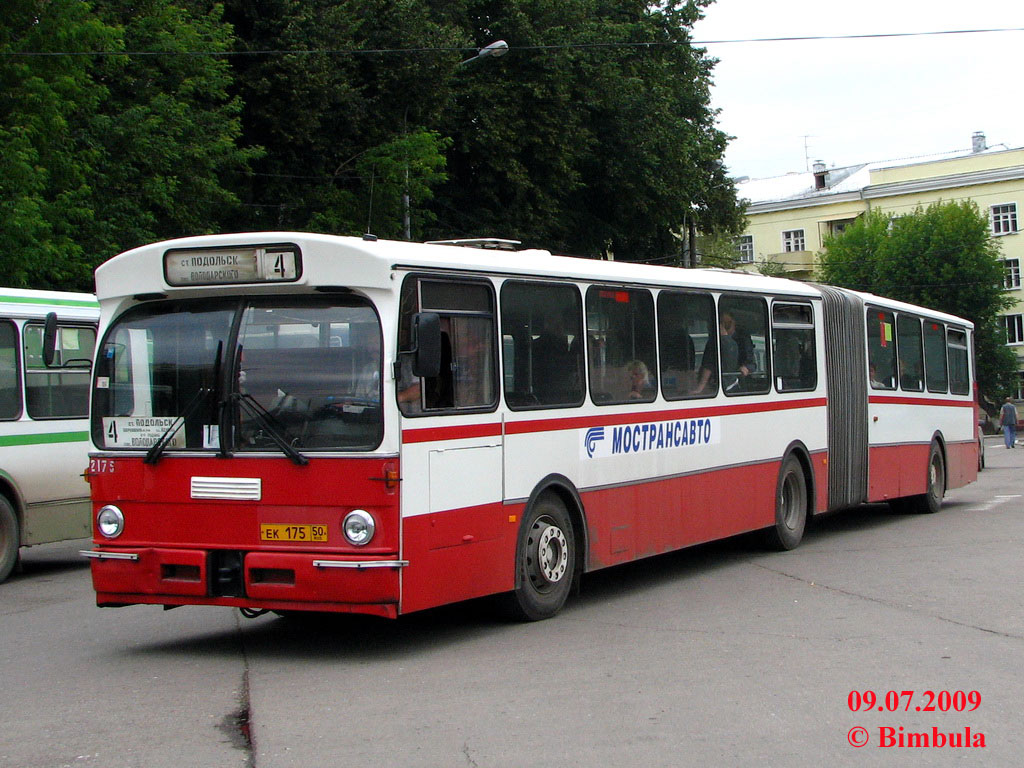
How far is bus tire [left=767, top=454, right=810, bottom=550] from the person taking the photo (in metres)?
13.9

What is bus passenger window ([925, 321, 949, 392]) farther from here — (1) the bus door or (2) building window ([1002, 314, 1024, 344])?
(2) building window ([1002, 314, 1024, 344])

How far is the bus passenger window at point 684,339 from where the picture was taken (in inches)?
460

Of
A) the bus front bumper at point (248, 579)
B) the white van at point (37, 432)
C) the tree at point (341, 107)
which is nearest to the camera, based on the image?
the bus front bumper at point (248, 579)

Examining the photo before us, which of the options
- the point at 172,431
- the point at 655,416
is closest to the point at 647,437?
the point at 655,416

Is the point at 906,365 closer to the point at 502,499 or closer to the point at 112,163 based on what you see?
the point at 502,499

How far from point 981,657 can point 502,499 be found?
3.29 m

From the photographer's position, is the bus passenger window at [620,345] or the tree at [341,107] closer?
the bus passenger window at [620,345]

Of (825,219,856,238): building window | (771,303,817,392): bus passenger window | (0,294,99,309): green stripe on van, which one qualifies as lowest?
(771,303,817,392): bus passenger window

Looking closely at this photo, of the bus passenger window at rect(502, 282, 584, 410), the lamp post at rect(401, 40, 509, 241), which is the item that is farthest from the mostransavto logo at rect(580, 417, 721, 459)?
the lamp post at rect(401, 40, 509, 241)

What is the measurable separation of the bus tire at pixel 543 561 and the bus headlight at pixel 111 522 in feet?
8.90

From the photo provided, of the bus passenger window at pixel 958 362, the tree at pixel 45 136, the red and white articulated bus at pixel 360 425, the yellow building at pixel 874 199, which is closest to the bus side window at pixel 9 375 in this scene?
the red and white articulated bus at pixel 360 425

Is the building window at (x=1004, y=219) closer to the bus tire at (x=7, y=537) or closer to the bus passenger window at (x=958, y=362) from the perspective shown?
the bus passenger window at (x=958, y=362)

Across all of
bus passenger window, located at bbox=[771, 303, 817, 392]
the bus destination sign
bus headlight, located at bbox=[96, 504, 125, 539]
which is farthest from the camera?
bus passenger window, located at bbox=[771, 303, 817, 392]

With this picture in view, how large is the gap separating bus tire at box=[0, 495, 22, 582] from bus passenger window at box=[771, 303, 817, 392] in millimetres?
7865
